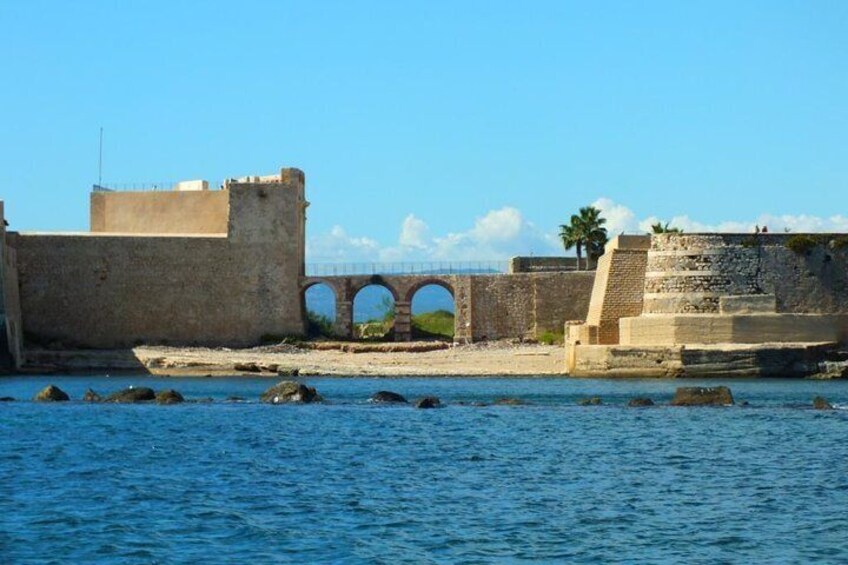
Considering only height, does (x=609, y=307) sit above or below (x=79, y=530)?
above

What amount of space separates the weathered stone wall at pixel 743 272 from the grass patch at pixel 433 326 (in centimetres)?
1765

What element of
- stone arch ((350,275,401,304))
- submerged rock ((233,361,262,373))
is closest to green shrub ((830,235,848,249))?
submerged rock ((233,361,262,373))

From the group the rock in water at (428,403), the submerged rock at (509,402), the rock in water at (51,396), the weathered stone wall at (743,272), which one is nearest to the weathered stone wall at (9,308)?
the rock in water at (51,396)

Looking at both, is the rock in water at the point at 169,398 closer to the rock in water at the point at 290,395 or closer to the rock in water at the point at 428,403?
the rock in water at the point at 290,395

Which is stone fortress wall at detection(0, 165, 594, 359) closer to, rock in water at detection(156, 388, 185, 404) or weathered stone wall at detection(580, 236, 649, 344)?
weathered stone wall at detection(580, 236, 649, 344)

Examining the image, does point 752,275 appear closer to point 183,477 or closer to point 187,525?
point 183,477

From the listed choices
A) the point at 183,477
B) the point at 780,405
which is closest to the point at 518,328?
the point at 780,405

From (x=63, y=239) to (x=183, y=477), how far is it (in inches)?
1279

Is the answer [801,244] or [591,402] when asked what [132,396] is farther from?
[801,244]

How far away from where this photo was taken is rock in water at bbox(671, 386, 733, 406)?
36281mm

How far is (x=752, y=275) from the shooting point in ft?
147

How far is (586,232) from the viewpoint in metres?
59.9

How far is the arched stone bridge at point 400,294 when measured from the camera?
58031 mm

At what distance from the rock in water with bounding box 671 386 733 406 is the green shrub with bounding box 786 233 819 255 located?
995 centimetres
